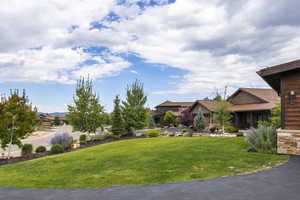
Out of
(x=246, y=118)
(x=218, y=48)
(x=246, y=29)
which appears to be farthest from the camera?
(x=246, y=118)

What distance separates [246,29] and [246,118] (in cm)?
1676

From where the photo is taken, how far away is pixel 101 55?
21.3m

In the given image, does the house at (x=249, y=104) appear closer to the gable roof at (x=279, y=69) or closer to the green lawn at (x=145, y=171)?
the gable roof at (x=279, y=69)

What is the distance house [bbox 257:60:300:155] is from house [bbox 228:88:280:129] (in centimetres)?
1641

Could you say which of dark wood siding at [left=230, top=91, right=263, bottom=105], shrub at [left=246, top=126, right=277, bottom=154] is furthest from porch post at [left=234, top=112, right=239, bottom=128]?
shrub at [left=246, top=126, right=277, bottom=154]

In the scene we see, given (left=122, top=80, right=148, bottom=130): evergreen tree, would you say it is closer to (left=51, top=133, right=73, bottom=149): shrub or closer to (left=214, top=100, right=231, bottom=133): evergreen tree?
(left=51, top=133, right=73, bottom=149): shrub

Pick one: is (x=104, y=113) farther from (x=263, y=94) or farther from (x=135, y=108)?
(x=263, y=94)

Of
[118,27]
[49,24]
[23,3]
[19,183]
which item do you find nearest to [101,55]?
[118,27]

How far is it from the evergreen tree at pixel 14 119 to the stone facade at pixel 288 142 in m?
14.0

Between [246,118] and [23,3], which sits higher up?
[23,3]

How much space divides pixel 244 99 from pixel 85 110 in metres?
20.9

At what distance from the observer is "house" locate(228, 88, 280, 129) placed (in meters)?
26.6

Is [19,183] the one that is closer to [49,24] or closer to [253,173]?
[253,173]

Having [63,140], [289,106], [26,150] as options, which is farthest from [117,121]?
[289,106]
